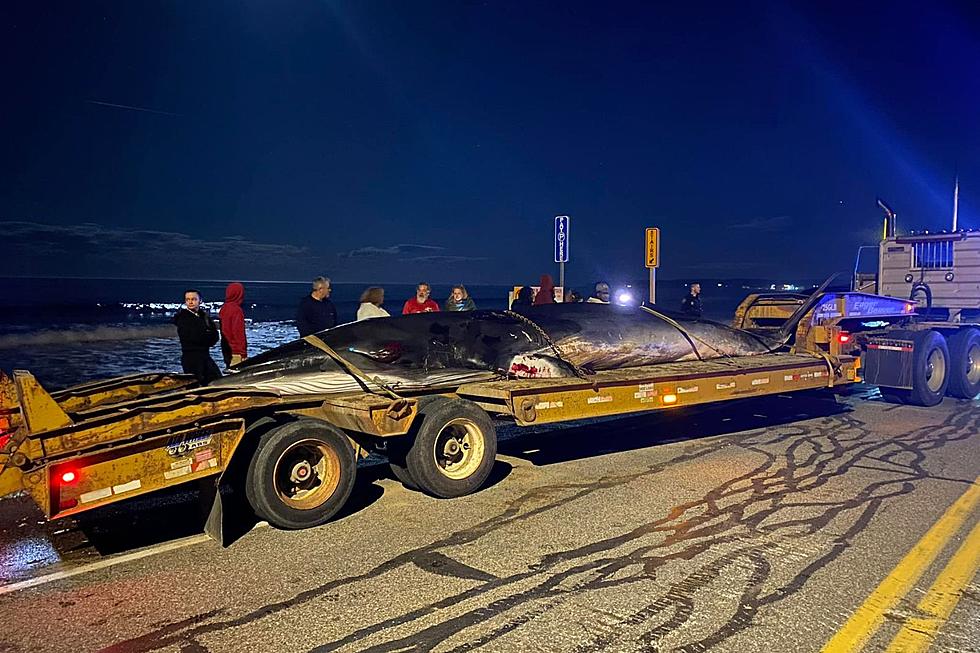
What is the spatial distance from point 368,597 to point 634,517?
2.28m

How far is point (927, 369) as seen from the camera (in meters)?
11.0

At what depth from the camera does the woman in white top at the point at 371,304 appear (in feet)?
28.1

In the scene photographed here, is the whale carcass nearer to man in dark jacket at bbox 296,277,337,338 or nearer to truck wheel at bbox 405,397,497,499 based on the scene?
truck wheel at bbox 405,397,497,499

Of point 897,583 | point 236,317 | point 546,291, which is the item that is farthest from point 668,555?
point 546,291

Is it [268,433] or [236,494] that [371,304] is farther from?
[268,433]

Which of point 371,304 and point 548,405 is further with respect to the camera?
point 371,304

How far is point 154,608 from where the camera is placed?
3.93 m

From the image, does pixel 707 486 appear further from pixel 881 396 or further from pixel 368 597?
pixel 881 396

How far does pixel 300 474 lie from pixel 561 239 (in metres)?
8.06

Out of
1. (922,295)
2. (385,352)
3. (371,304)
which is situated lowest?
(385,352)

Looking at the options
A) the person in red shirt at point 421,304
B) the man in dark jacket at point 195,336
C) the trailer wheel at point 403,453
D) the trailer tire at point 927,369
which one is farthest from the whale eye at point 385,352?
the trailer tire at point 927,369

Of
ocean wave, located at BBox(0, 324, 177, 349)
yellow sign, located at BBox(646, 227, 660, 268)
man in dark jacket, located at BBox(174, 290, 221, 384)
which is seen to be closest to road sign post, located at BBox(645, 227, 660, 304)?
yellow sign, located at BBox(646, 227, 660, 268)

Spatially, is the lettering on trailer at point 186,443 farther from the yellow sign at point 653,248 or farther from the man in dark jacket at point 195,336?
the yellow sign at point 653,248

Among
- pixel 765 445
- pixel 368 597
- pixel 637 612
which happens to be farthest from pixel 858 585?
pixel 765 445
